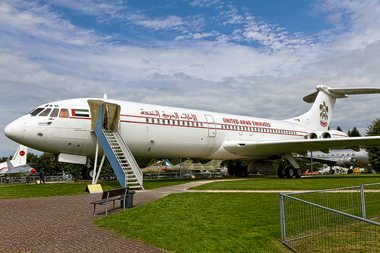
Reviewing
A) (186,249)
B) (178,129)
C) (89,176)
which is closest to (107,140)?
(89,176)

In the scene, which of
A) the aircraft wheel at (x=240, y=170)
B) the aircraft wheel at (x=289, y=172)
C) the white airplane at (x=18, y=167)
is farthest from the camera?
the white airplane at (x=18, y=167)

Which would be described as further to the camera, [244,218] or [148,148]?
[148,148]

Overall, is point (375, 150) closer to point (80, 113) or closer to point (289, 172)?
point (289, 172)

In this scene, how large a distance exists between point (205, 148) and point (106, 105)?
8.38 metres

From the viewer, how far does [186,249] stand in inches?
225

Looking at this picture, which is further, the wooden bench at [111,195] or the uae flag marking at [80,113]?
the uae flag marking at [80,113]

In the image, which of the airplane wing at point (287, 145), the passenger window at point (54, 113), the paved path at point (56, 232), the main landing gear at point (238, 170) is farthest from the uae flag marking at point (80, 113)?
the main landing gear at point (238, 170)

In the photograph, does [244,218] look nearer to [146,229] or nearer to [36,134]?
[146,229]

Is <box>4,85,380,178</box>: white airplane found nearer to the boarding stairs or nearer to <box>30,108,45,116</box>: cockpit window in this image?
<box>30,108,45,116</box>: cockpit window

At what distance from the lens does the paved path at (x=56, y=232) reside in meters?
5.88

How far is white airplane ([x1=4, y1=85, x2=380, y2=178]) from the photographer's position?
652 inches

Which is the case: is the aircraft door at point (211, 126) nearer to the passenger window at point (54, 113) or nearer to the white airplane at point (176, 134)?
the white airplane at point (176, 134)

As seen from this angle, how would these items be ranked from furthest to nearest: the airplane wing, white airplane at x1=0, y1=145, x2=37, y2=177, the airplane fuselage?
white airplane at x1=0, y1=145, x2=37, y2=177, the airplane wing, the airplane fuselage

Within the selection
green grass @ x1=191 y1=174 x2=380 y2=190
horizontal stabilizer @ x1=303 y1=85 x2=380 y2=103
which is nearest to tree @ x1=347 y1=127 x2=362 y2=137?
horizontal stabilizer @ x1=303 y1=85 x2=380 y2=103
